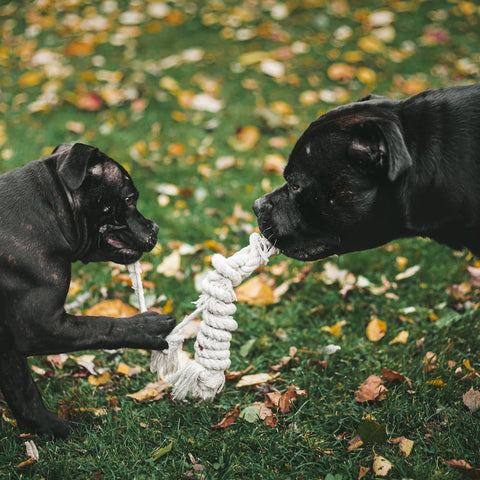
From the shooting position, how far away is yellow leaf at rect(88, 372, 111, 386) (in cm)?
353

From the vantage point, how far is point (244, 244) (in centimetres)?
478

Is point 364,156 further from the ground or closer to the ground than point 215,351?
further from the ground

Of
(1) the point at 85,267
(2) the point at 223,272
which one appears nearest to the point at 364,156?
(2) the point at 223,272

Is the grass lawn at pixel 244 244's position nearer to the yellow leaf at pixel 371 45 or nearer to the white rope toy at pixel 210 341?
the yellow leaf at pixel 371 45

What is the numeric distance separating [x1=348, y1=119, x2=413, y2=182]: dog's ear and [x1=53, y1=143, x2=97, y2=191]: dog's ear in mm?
1299

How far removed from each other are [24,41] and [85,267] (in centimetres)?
486

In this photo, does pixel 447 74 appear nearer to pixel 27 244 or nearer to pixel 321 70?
pixel 321 70

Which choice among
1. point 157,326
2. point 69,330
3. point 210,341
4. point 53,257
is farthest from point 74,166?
point 210,341

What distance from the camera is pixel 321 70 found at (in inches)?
285

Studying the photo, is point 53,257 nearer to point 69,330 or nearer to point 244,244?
point 69,330

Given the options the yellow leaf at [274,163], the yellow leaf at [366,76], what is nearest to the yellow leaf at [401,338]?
the yellow leaf at [274,163]

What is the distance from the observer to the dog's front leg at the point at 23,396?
3.06 meters

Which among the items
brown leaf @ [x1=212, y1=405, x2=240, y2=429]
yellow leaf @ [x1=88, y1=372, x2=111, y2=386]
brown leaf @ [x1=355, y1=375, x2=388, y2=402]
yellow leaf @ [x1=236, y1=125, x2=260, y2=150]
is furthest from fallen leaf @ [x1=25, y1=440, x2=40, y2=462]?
yellow leaf @ [x1=236, y1=125, x2=260, y2=150]

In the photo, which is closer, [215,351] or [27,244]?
[27,244]
